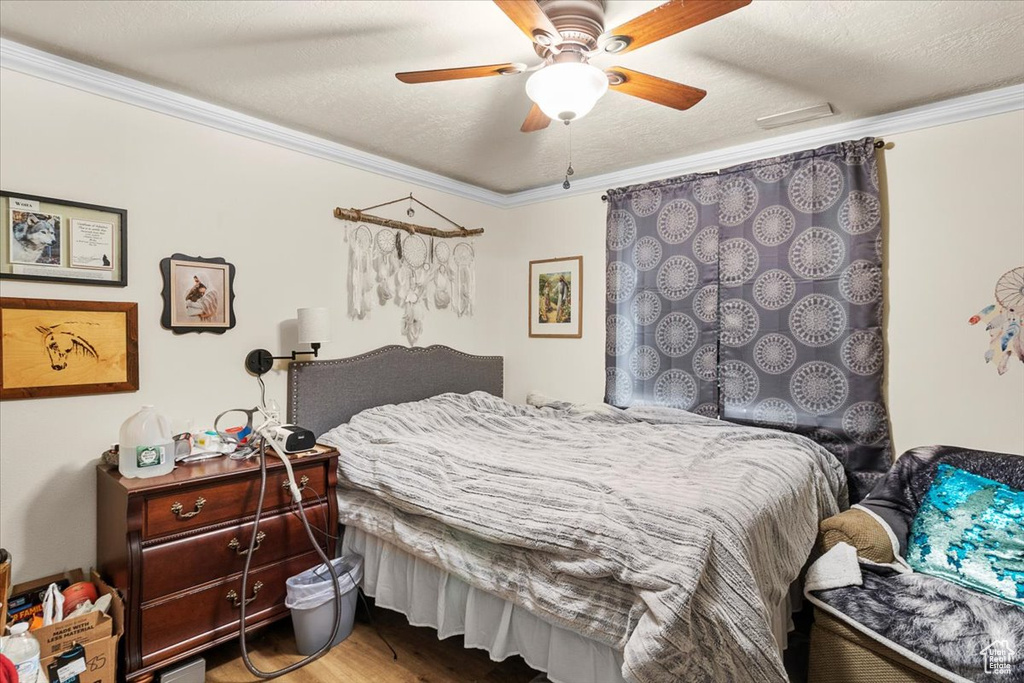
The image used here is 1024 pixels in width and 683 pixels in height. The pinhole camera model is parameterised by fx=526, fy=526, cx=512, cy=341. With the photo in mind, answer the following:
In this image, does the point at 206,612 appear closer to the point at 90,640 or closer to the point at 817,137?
the point at 90,640

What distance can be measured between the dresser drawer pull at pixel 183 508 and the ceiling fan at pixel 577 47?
176 centimetres

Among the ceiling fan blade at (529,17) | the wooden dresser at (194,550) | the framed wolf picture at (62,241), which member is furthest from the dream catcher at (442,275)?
the ceiling fan blade at (529,17)

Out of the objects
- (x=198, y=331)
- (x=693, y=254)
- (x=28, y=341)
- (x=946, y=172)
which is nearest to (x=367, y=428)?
(x=198, y=331)

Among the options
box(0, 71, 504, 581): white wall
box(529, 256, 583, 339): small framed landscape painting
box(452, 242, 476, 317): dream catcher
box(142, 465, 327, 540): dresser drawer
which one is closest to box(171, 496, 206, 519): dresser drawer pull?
box(142, 465, 327, 540): dresser drawer

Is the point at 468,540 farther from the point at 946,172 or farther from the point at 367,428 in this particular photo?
the point at 946,172

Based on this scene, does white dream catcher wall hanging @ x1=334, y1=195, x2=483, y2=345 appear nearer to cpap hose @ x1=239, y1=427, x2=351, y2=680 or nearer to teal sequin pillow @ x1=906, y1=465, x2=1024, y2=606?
cpap hose @ x1=239, y1=427, x2=351, y2=680

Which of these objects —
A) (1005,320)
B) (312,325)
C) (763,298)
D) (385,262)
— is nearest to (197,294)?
(312,325)

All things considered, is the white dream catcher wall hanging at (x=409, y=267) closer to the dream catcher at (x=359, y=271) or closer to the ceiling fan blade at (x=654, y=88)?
the dream catcher at (x=359, y=271)

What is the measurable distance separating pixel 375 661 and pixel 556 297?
8.31 feet

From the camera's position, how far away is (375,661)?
7.17 feet

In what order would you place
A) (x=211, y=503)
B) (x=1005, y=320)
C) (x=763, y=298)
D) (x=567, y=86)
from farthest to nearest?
(x=763, y=298) < (x=1005, y=320) < (x=211, y=503) < (x=567, y=86)

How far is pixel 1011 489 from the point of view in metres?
2.11

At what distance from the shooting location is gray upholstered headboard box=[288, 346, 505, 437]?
2918 millimetres

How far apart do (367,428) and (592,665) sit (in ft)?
5.55
